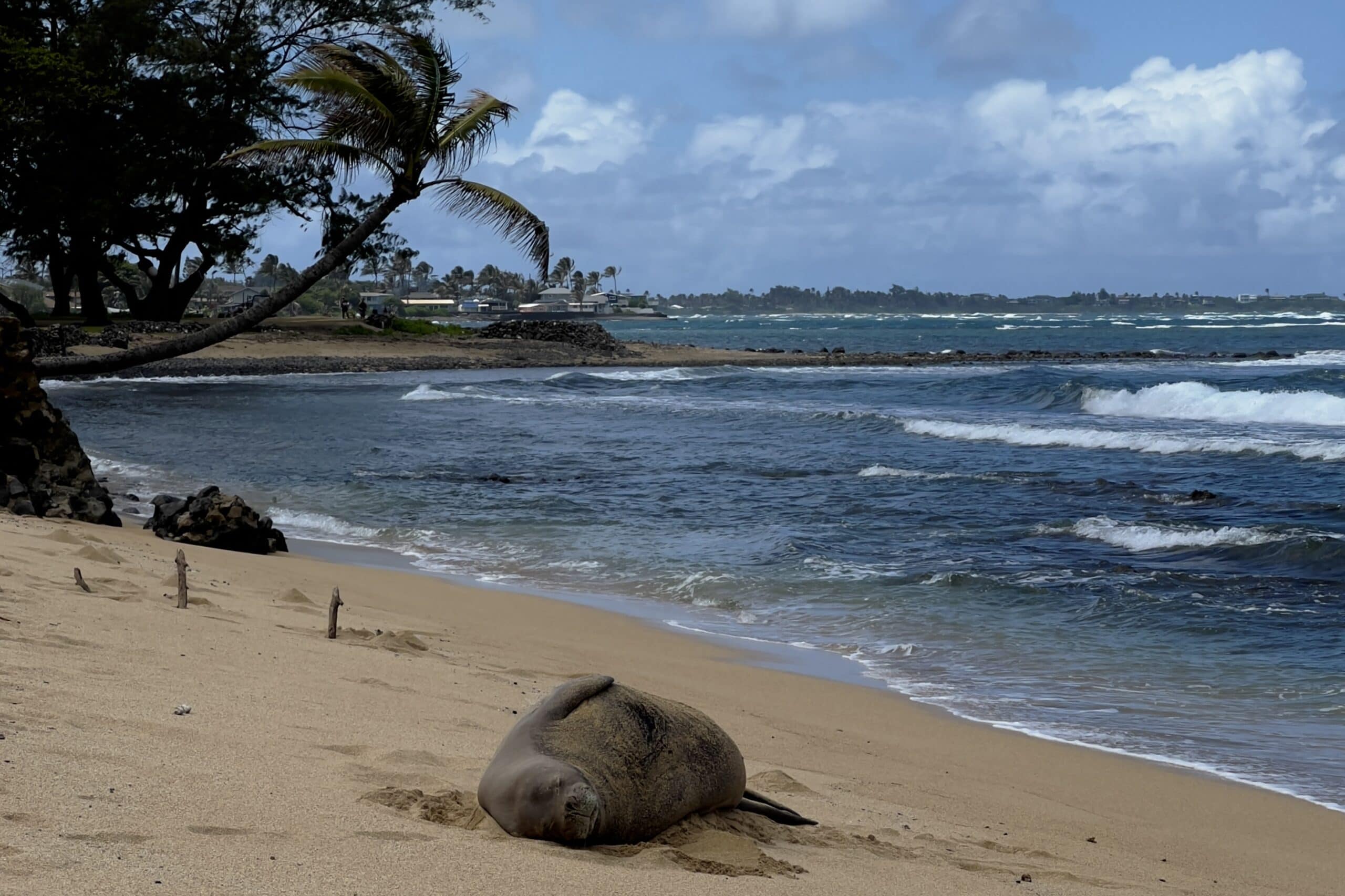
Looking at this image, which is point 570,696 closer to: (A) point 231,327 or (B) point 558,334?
(A) point 231,327

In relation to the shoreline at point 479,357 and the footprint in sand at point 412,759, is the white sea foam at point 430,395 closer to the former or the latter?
the shoreline at point 479,357

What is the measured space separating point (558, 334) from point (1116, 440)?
118ft

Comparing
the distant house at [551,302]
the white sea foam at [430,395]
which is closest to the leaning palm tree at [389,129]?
the white sea foam at [430,395]

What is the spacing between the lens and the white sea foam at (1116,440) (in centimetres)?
2139

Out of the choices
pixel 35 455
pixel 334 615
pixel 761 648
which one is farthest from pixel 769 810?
pixel 35 455

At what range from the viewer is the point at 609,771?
4238 millimetres

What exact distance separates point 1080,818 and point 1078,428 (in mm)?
22131

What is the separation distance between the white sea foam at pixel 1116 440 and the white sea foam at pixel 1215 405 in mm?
6851

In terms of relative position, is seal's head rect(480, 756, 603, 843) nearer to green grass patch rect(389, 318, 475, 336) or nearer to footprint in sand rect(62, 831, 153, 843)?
footprint in sand rect(62, 831, 153, 843)

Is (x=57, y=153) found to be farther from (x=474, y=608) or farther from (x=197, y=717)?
(x=197, y=717)

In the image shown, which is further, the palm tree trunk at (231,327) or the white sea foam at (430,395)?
the white sea foam at (430,395)

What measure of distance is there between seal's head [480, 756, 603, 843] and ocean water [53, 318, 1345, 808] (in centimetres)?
398

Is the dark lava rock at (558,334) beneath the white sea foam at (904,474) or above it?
above

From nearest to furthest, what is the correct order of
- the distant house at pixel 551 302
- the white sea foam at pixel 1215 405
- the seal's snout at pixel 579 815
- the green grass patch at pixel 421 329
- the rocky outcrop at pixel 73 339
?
the seal's snout at pixel 579 815 → the white sea foam at pixel 1215 405 → the rocky outcrop at pixel 73 339 → the green grass patch at pixel 421 329 → the distant house at pixel 551 302
